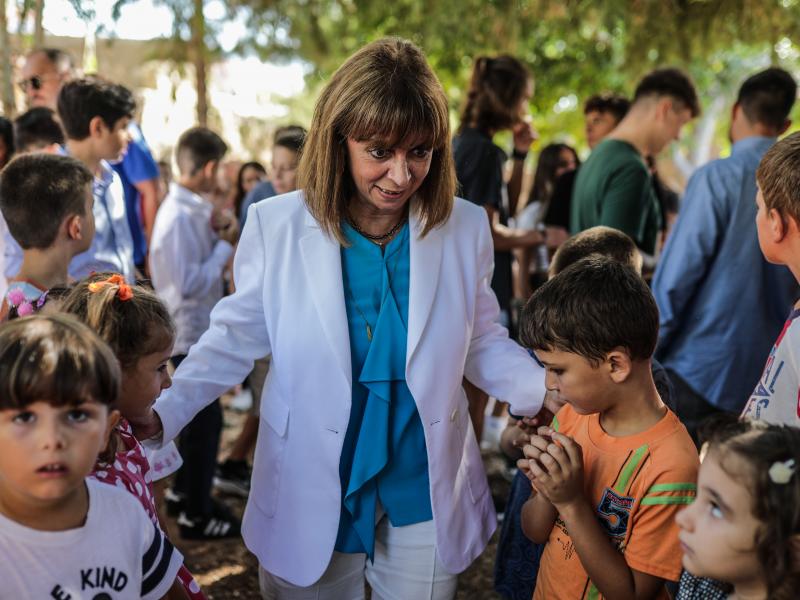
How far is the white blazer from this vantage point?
7.59 feet

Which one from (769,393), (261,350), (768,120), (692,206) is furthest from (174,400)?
(768,120)

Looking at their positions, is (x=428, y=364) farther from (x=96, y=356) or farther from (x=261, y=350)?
(x=96, y=356)

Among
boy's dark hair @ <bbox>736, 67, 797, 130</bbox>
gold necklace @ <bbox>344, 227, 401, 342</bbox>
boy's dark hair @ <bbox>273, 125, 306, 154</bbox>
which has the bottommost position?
gold necklace @ <bbox>344, 227, 401, 342</bbox>

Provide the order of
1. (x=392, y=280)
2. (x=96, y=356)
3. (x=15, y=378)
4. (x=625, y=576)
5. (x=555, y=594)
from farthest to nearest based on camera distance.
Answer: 1. (x=392, y=280)
2. (x=555, y=594)
3. (x=625, y=576)
4. (x=96, y=356)
5. (x=15, y=378)

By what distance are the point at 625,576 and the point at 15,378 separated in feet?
4.81

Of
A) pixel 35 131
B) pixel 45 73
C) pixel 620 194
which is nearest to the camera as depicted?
pixel 620 194

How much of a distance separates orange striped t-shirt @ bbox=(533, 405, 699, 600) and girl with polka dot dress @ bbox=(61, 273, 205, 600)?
1.01m

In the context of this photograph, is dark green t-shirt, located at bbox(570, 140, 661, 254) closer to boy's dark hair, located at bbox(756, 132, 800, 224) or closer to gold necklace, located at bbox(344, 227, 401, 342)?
boy's dark hair, located at bbox(756, 132, 800, 224)

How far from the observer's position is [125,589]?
1.74 m

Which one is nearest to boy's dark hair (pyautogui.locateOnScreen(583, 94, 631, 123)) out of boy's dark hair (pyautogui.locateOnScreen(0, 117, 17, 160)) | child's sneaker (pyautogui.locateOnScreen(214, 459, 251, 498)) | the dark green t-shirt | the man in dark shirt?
the man in dark shirt

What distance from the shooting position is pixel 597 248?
9.57 ft

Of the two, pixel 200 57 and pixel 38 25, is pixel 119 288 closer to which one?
pixel 38 25

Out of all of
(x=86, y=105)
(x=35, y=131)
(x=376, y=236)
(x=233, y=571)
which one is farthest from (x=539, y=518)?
(x=35, y=131)

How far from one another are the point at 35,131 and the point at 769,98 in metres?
4.00
